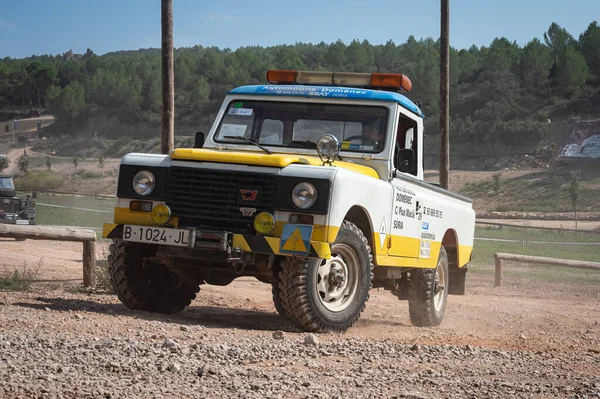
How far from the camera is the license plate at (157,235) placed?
26.6 ft

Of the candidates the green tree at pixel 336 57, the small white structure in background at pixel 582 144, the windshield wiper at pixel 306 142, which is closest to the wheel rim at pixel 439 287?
the windshield wiper at pixel 306 142

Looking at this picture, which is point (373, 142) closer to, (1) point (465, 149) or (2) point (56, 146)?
(1) point (465, 149)

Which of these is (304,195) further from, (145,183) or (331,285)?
(145,183)

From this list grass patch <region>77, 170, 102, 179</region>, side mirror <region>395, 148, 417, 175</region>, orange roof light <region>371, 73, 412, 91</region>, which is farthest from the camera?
grass patch <region>77, 170, 102, 179</region>

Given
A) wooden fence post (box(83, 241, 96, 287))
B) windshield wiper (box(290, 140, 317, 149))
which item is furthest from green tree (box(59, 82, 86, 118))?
windshield wiper (box(290, 140, 317, 149))

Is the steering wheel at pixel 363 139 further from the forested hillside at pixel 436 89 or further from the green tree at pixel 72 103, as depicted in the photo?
the green tree at pixel 72 103

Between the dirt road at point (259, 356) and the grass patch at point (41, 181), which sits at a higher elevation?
the grass patch at point (41, 181)

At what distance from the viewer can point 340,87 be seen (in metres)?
10.1

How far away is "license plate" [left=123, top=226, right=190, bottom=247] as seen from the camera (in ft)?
26.6

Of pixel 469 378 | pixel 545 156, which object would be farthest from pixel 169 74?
pixel 545 156

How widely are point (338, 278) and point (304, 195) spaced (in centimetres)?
102

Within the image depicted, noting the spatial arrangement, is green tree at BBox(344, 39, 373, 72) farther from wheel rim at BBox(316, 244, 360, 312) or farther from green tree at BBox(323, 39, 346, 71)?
wheel rim at BBox(316, 244, 360, 312)

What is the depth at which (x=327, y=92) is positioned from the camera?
32.4 feet

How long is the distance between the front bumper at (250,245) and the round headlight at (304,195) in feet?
1.11
